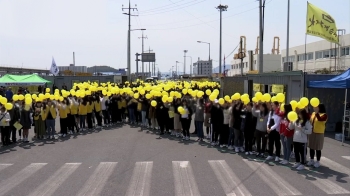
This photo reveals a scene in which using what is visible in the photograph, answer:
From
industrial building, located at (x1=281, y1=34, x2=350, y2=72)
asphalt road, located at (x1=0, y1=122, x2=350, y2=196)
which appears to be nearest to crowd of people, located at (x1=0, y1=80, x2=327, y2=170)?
asphalt road, located at (x1=0, y1=122, x2=350, y2=196)

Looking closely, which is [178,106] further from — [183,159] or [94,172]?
[94,172]

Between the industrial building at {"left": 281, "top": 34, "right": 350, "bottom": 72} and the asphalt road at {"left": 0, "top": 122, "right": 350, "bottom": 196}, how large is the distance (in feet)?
85.0

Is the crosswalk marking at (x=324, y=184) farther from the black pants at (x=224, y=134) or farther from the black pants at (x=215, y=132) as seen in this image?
the black pants at (x=215, y=132)

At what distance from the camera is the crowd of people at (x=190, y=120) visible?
8.65 metres

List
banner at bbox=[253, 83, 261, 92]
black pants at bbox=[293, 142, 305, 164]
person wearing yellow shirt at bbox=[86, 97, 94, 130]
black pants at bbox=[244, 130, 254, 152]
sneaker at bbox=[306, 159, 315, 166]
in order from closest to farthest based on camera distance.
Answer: black pants at bbox=[293, 142, 305, 164] → sneaker at bbox=[306, 159, 315, 166] → black pants at bbox=[244, 130, 254, 152] → person wearing yellow shirt at bbox=[86, 97, 94, 130] → banner at bbox=[253, 83, 261, 92]

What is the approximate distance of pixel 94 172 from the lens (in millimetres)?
8258

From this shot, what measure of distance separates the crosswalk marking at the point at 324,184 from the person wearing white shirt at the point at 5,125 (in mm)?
9775

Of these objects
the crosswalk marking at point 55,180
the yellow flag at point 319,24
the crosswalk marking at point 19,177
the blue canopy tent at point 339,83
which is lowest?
the crosswalk marking at point 19,177

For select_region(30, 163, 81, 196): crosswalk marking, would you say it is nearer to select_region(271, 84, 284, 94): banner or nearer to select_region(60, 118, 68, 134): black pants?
select_region(60, 118, 68, 134): black pants

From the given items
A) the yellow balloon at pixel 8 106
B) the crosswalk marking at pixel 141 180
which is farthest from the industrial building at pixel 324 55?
the yellow balloon at pixel 8 106

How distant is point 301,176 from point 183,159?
3.19 metres

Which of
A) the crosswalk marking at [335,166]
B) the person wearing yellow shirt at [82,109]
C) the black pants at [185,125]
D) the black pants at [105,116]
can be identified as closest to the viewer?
the crosswalk marking at [335,166]

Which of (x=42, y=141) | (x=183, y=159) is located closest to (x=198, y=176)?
(x=183, y=159)

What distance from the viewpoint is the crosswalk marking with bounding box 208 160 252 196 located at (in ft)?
21.9
